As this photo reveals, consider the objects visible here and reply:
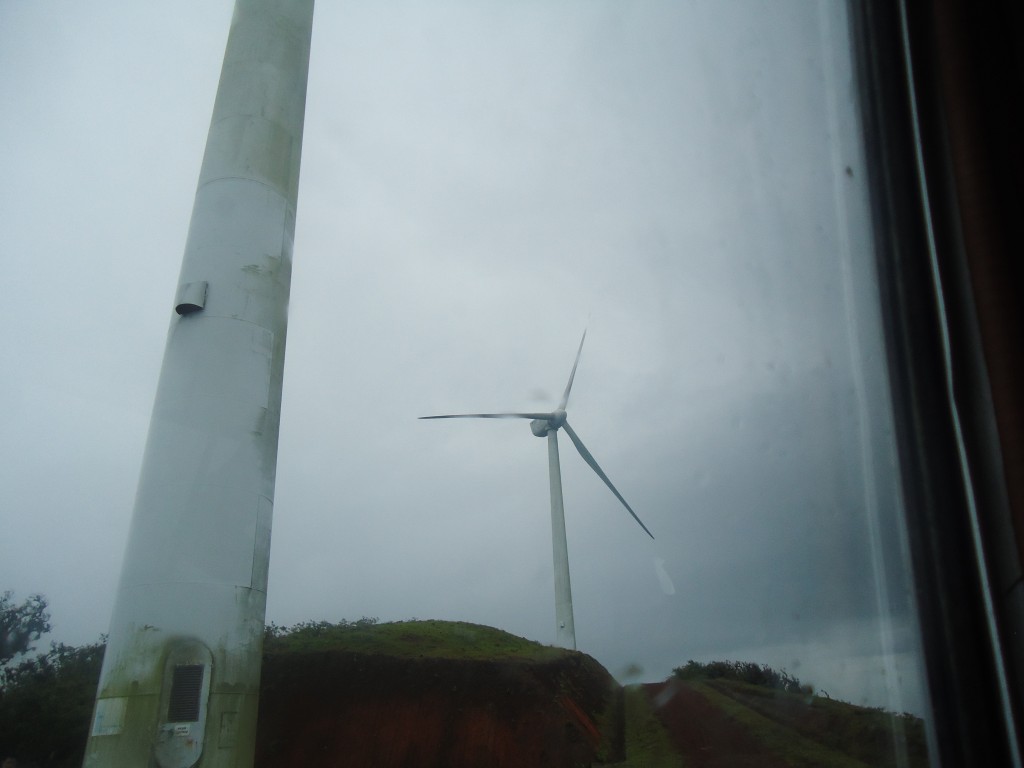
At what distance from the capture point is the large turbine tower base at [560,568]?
105 feet

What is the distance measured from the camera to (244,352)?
1167cm

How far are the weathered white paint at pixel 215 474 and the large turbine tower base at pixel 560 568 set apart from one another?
2168cm

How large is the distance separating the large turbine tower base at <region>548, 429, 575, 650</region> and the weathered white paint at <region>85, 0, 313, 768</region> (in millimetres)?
21675

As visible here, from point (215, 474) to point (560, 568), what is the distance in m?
23.3

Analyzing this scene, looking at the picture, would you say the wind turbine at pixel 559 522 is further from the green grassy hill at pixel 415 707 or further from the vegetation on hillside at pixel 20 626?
the vegetation on hillside at pixel 20 626

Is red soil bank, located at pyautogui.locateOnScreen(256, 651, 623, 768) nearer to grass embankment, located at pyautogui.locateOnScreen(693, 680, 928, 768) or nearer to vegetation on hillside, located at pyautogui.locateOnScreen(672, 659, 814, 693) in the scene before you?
vegetation on hillside, located at pyautogui.locateOnScreen(672, 659, 814, 693)

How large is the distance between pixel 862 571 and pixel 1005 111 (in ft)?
4.55

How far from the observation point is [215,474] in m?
10.7

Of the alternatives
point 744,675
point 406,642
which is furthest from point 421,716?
point 744,675

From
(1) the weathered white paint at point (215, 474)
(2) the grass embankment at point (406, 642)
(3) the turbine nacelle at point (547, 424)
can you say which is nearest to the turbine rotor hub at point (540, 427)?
(3) the turbine nacelle at point (547, 424)

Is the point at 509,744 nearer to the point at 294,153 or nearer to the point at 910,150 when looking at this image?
the point at 294,153

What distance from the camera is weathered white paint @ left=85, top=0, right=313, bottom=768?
31.9 ft

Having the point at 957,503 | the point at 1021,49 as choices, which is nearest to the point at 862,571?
the point at 957,503

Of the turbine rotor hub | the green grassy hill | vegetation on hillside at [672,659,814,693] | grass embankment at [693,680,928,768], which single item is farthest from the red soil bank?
grass embankment at [693,680,928,768]
